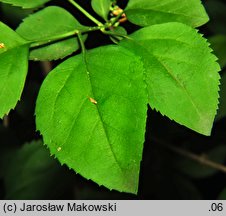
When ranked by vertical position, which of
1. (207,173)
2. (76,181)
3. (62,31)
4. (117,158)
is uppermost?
(62,31)

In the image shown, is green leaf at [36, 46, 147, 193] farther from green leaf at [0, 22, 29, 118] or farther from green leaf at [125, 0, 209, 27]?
green leaf at [125, 0, 209, 27]

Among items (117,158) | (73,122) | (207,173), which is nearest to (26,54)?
(73,122)

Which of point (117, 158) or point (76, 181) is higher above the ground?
point (117, 158)

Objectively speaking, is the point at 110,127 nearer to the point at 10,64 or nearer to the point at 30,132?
the point at 10,64

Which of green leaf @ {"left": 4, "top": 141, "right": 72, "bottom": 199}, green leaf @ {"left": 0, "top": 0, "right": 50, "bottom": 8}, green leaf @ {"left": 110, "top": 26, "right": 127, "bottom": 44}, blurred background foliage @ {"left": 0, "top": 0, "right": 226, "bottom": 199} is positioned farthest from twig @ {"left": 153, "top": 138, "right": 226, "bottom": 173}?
green leaf @ {"left": 0, "top": 0, "right": 50, "bottom": 8}

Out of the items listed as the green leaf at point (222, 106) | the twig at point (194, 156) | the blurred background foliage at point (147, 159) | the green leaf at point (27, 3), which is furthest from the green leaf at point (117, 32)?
the twig at point (194, 156)

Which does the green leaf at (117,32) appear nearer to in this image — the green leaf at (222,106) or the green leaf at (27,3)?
the green leaf at (27,3)

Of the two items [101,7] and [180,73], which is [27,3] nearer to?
[101,7]
